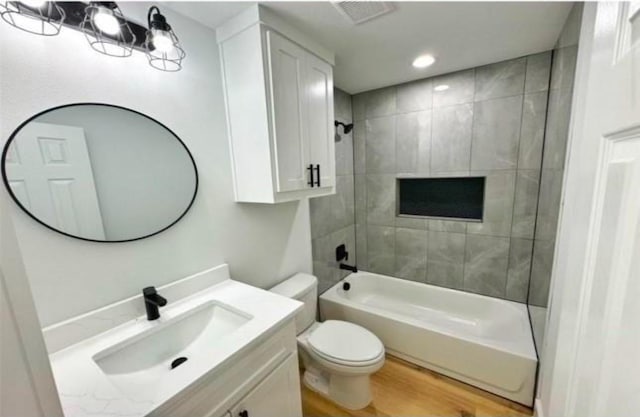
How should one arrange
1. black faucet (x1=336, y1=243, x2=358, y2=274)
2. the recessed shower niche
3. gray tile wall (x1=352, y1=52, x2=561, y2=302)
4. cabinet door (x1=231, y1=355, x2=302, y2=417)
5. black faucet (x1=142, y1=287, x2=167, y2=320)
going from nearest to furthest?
cabinet door (x1=231, y1=355, x2=302, y2=417)
black faucet (x1=142, y1=287, x2=167, y2=320)
gray tile wall (x1=352, y1=52, x2=561, y2=302)
the recessed shower niche
black faucet (x1=336, y1=243, x2=358, y2=274)

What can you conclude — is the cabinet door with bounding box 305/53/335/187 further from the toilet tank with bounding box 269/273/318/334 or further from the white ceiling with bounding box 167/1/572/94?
the toilet tank with bounding box 269/273/318/334

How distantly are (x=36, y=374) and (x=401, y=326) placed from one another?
1.95m

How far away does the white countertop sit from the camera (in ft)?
2.26

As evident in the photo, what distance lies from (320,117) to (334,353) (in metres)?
1.50

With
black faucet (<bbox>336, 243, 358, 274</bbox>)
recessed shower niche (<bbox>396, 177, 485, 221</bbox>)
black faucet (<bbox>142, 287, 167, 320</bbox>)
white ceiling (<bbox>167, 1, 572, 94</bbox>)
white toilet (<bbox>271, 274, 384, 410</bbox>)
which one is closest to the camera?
black faucet (<bbox>142, 287, 167, 320</bbox>)

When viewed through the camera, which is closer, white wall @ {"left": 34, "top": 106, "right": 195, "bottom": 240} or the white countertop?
the white countertop

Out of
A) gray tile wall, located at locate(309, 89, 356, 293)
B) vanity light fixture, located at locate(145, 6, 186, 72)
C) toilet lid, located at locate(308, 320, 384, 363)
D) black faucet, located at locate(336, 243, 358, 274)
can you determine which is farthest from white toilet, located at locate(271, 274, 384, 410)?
vanity light fixture, located at locate(145, 6, 186, 72)

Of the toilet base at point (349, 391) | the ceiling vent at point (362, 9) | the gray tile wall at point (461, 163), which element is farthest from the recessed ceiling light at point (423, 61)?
the toilet base at point (349, 391)

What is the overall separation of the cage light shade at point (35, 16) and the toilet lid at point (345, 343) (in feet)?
6.25

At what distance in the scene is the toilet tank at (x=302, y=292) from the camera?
5.59 feet

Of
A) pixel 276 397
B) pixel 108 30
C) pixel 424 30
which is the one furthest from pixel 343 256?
pixel 108 30

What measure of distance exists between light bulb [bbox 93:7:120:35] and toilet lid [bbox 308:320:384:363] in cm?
186

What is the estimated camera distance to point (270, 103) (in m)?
1.27

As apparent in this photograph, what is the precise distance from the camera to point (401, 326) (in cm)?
189
